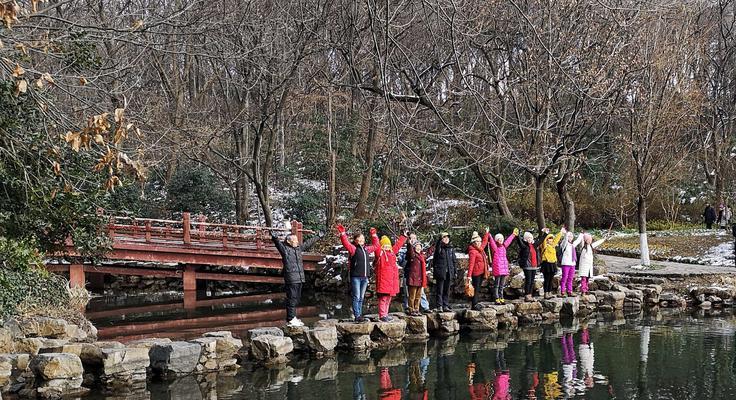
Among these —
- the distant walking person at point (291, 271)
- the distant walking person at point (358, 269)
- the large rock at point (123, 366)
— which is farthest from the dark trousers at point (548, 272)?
the large rock at point (123, 366)

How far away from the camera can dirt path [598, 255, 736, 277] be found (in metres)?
20.3

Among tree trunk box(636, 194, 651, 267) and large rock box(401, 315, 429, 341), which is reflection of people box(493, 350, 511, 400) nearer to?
large rock box(401, 315, 429, 341)

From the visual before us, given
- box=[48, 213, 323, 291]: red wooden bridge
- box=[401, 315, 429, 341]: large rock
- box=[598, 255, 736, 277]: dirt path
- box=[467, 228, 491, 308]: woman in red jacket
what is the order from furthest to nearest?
1. box=[48, 213, 323, 291]: red wooden bridge
2. box=[598, 255, 736, 277]: dirt path
3. box=[467, 228, 491, 308]: woman in red jacket
4. box=[401, 315, 429, 341]: large rock

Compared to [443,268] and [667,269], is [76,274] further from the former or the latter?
[667,269]

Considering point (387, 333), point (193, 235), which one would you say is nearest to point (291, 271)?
point (387, 333)

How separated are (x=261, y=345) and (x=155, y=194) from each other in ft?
65.5

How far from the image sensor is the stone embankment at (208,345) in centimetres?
990

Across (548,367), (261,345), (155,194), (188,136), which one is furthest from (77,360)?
(155,194)

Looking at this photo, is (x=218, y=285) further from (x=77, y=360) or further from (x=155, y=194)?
(x=77, y=360)

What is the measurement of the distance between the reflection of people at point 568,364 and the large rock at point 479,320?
4.60 ft

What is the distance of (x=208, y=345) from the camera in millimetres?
11312

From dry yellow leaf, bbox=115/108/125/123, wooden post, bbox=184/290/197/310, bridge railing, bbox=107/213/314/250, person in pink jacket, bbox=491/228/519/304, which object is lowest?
wooden post, bbox=184/290/197/310

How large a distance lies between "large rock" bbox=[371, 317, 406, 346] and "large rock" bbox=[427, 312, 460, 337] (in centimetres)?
114

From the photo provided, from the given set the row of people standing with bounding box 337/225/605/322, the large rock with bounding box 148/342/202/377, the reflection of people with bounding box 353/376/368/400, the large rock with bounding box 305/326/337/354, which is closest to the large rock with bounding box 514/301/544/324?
the row of people standing with bounding box 337/225/605/322
